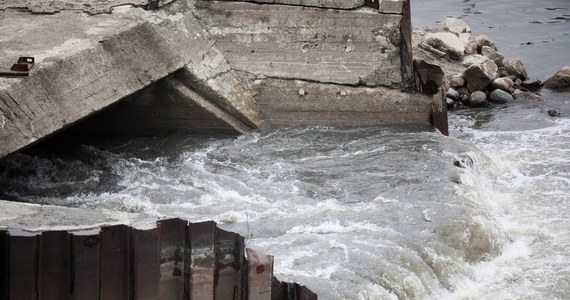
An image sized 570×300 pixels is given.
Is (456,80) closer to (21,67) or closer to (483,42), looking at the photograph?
(483,42)

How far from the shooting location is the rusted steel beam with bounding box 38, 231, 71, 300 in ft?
12.6

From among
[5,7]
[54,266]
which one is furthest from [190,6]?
[54,266]

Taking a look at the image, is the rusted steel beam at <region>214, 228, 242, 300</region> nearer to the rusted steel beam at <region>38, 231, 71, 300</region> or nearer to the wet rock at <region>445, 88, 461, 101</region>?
the rusted steel beam at <region>38, 231, 71, 300</region>

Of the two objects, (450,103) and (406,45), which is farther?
→ (450,103)

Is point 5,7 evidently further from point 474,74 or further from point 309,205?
point 474,74

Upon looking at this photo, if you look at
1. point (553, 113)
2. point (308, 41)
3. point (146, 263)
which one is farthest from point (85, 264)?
point (553, 113)

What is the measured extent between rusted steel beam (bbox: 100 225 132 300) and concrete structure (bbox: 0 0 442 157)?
423 centimetres

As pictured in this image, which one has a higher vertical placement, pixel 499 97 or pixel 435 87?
pixel 435 87

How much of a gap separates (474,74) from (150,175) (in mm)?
5235

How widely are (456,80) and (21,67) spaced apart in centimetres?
624

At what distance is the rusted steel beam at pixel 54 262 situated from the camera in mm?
3850

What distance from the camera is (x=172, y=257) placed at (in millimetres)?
3979

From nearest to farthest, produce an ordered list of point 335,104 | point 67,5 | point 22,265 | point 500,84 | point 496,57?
point 22,265
point 67,5
point 335,104
point 500,84
point 496,57

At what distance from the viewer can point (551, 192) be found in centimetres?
862
